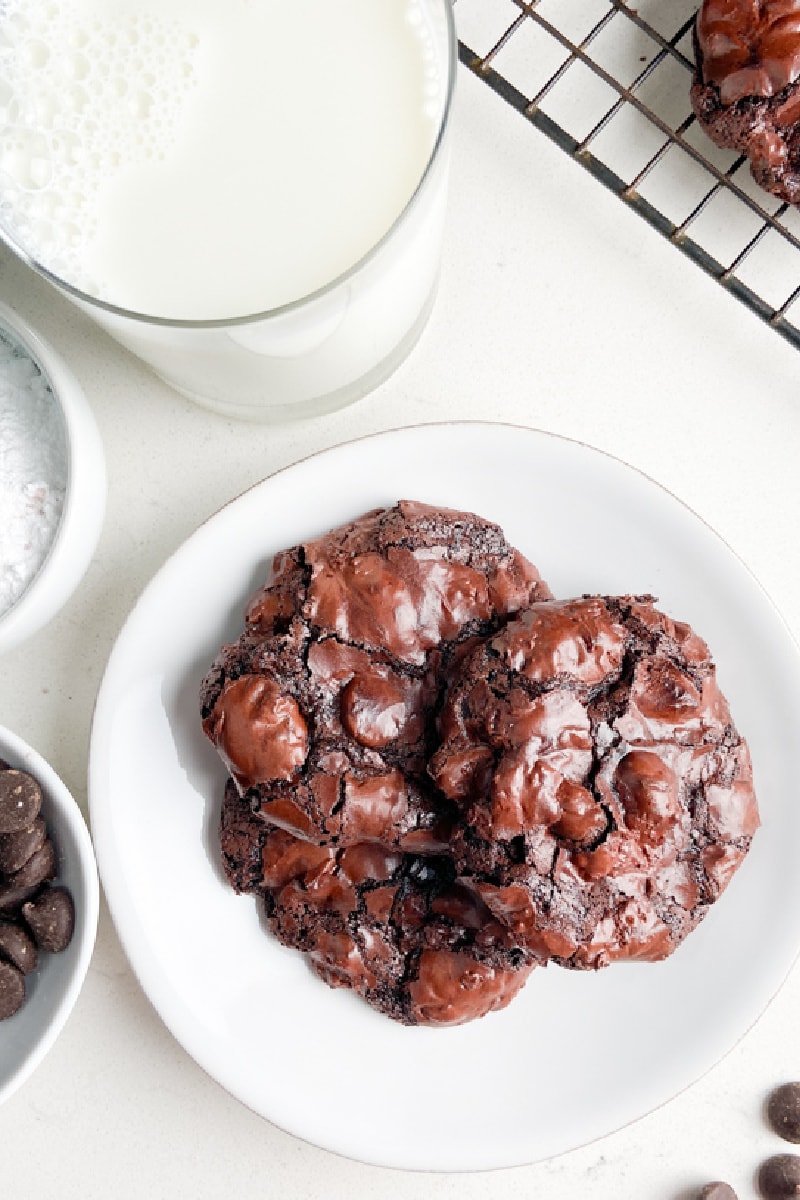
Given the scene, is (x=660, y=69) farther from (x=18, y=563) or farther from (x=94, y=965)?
(x=94, y=965)

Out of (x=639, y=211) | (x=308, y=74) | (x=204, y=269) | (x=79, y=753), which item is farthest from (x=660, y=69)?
(x=79, y=753)

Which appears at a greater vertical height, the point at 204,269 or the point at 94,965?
the point at 204,269

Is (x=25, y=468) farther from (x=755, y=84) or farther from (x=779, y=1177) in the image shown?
(x=779, y=1177)

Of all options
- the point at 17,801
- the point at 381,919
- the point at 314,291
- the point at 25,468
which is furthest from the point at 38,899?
the point at 314,291

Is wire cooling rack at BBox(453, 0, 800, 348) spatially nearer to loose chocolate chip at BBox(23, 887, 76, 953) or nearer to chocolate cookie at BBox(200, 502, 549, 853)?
chocolate cookie at BBox(200, 502, 549, 853)

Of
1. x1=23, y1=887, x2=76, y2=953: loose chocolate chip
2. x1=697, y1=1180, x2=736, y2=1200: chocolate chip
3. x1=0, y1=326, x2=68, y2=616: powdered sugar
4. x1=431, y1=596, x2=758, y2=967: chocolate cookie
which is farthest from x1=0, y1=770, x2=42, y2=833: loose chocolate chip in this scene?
x1=697, y1=1180, x2=736, y2=1200: chocolate chip

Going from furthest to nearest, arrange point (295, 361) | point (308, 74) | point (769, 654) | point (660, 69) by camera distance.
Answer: point (660, 69) → point (769, 654) → point (295, 361) → point (308, 74)

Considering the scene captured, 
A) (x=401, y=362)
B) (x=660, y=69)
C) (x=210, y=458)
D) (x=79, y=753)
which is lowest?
(x=79, y=753)

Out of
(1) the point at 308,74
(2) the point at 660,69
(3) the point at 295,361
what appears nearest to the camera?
(1) the point at 308,74
